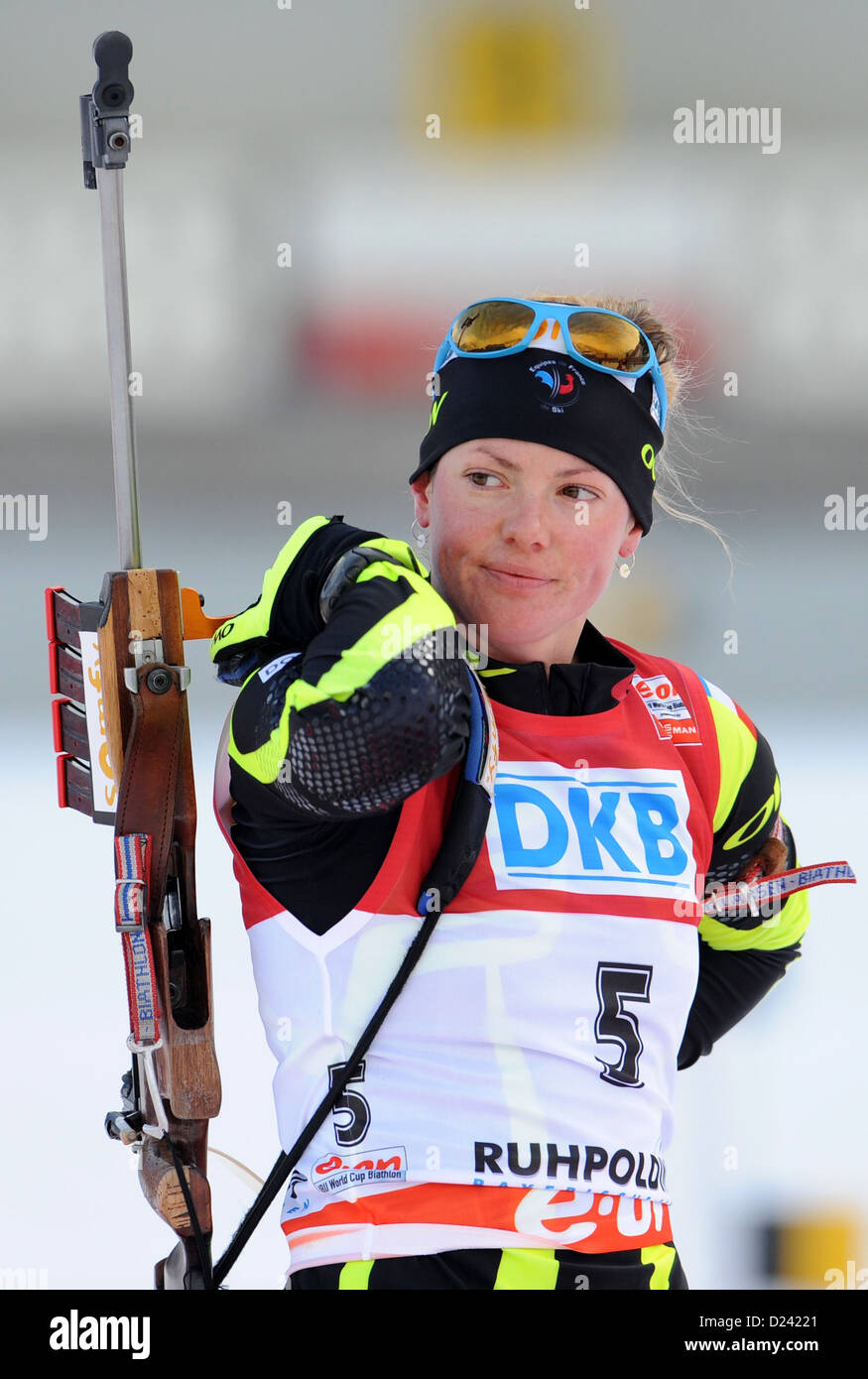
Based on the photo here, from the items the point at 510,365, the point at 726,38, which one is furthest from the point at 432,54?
the point at 510,365

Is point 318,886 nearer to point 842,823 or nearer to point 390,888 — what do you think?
point 390,888

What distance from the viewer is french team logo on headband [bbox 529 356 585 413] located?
3.84ft

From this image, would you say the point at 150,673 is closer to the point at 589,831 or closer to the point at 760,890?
the point at 589,831

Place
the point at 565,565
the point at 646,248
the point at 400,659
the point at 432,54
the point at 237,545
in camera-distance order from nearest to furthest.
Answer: the point at 400,659, the point at 565,565, the point at 237,545, the point at 646,248, the point at 432,54

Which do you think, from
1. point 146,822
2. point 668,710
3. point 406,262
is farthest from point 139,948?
point 406,262

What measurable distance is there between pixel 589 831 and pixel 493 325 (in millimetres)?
480

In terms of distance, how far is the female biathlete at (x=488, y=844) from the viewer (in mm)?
937

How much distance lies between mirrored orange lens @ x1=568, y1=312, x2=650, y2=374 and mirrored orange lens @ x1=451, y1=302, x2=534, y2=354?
1.8 inches

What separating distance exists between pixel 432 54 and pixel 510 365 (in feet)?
24.5

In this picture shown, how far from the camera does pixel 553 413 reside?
1.17 m

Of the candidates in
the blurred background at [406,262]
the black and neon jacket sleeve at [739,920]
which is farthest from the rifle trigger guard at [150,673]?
the blurred background at [406,262]

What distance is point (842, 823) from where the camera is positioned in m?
3.18

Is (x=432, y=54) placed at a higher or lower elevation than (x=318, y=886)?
higher

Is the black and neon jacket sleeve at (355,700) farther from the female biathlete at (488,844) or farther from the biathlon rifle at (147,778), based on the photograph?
the biathlon rifle at (147,778)
